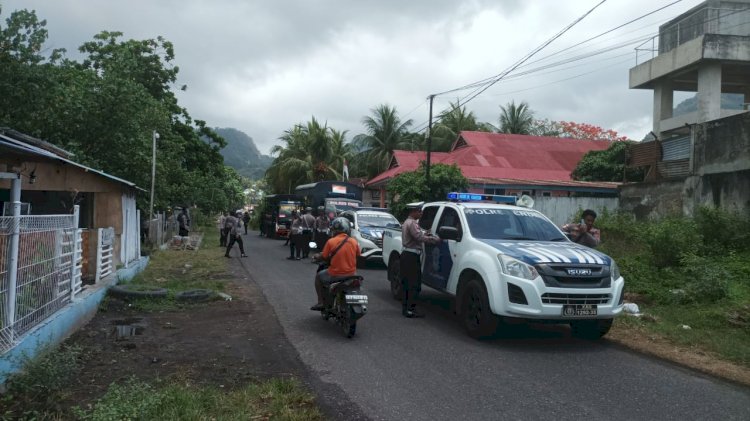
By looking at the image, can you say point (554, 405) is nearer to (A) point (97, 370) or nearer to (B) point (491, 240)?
(B) point (491, 240)

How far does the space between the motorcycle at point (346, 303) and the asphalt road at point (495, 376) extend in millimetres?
193

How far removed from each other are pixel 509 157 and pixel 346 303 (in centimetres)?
2781

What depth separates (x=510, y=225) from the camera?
29.0 feet

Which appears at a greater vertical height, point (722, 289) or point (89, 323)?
point (722, 289)

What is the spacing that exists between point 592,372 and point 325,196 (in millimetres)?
22457

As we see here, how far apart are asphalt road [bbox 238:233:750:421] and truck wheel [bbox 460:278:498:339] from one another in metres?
0.15

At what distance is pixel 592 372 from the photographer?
6262mm

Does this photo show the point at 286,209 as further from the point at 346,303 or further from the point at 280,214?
the point at 346,303

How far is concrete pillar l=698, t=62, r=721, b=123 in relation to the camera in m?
23.1

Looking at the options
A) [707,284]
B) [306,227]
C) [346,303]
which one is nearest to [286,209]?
[306,227]

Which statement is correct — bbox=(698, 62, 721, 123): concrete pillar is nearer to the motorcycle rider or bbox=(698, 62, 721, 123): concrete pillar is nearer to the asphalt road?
the asphalt road

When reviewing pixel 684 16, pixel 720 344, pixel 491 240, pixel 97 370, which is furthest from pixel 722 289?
pixel 684 16

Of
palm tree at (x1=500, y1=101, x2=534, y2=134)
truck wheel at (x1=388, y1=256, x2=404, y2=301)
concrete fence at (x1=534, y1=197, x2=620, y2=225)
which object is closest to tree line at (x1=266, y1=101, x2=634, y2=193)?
palm tree at (x1=500, y1=101, x2=534, y2=134)

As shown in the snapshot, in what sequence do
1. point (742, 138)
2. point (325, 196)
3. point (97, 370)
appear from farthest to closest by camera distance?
point (325, 196)
point (742, 138)
point (97, 370)
